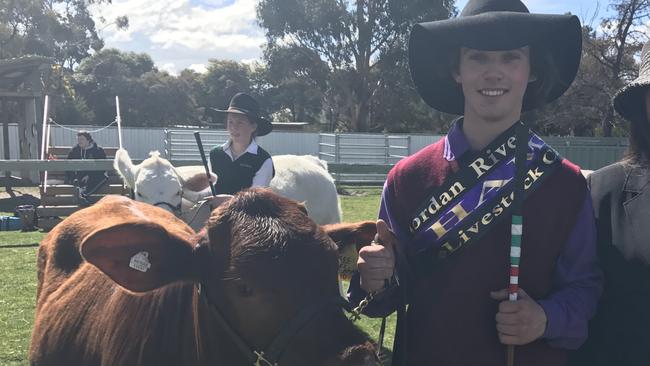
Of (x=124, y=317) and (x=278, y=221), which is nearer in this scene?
(x=278, y=221)

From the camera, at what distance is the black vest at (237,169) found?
19.3 feet

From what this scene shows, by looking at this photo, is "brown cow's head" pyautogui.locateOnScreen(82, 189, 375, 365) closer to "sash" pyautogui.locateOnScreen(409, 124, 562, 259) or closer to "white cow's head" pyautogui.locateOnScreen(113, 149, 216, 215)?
"sash" pyautogui.locateOnScreen(409, 124, 562, 259)

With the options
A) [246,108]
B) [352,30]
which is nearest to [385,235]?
[246,108]

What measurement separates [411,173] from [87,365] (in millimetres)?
1960

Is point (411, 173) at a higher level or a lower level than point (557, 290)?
higher

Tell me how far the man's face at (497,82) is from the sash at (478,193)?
0.10 metres

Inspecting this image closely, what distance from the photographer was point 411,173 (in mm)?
2430

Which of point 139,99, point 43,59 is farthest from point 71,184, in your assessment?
point 139,99

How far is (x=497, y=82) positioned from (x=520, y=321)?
866mm

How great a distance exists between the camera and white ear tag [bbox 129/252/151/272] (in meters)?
2.32

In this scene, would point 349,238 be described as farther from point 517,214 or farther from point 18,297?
point 18,297

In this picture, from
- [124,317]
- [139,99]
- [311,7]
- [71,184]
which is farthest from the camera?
[139,99]

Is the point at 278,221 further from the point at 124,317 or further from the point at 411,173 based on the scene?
the point at 124,317

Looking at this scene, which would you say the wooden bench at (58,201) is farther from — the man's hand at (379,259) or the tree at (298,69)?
the tree at (298,69)
